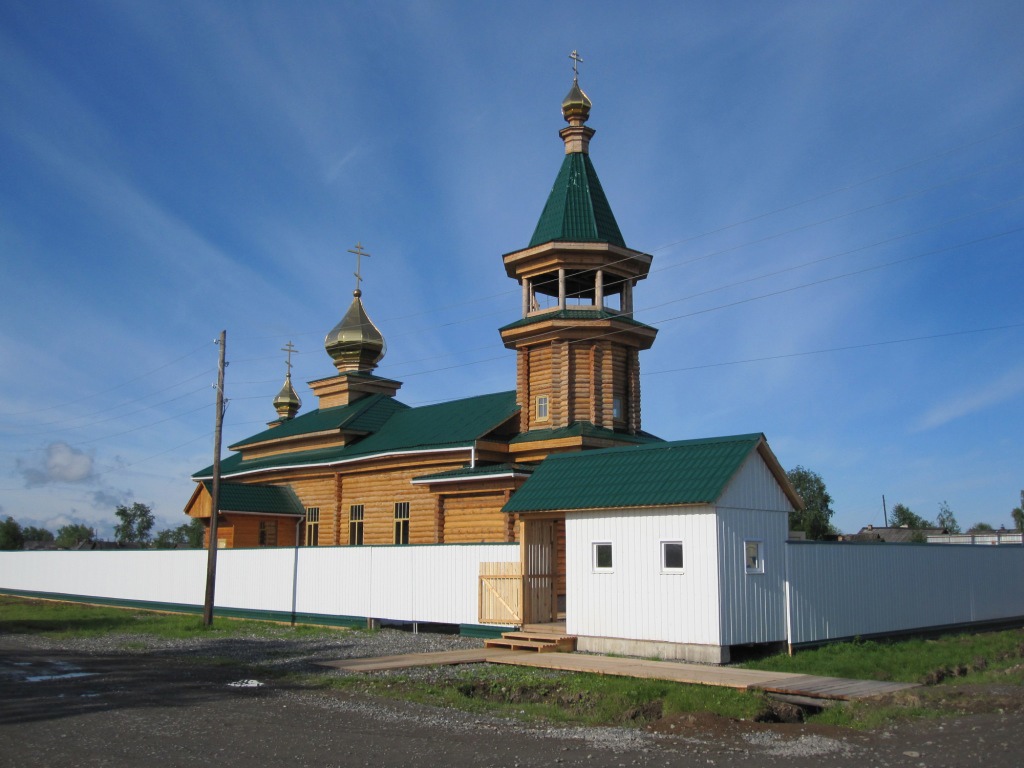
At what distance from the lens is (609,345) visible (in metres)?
27.9

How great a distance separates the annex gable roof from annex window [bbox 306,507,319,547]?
15624 mm

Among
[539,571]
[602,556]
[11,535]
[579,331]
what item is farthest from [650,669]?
[11,535]

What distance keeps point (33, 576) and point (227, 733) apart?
113ft

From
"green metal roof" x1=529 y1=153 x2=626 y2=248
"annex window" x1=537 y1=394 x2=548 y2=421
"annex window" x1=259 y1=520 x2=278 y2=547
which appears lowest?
"annex window" x1=259 y1=520 x2=278 y2=547

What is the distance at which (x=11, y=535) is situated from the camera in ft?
358

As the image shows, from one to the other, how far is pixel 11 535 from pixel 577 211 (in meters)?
102

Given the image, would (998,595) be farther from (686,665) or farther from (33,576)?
(33,576)

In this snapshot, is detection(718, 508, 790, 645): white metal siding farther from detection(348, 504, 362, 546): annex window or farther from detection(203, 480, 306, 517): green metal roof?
detection(203, 480, 306, 517): green metal roof

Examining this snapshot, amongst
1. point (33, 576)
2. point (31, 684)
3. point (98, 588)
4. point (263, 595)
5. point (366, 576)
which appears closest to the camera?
point (31, 684)

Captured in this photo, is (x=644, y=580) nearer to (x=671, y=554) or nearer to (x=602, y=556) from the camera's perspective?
(x=671, y=554)

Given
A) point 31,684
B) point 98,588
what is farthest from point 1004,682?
point 98,588

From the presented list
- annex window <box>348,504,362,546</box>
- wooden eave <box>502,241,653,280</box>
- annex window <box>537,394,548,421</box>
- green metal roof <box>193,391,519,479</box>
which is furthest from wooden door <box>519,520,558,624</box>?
annex window <box>348,504,362,546</box>

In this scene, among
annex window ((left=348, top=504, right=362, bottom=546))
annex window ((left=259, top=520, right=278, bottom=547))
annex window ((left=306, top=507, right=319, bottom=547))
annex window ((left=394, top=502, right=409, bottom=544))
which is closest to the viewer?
annex window ((left=394, top=502, right=409, bottom=544))

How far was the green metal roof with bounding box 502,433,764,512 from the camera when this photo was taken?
17.2 meters
